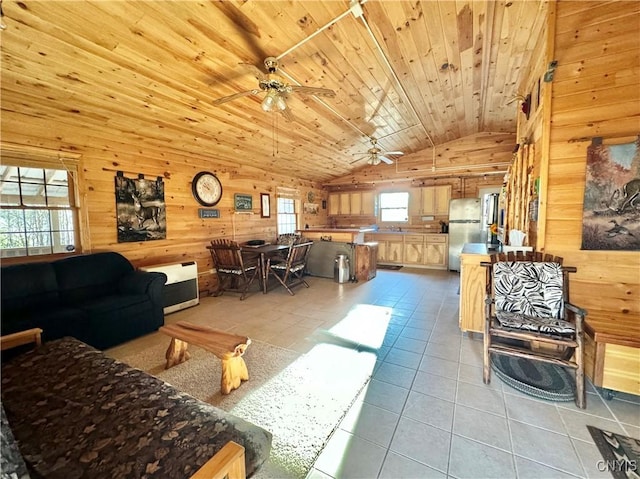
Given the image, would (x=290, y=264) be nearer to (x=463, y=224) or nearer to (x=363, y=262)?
(x=363, y=262)

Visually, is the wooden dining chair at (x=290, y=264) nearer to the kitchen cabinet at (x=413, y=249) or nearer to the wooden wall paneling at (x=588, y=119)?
the kitchen cabinet at (x=413, y=249)

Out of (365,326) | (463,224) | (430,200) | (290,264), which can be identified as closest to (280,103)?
(365,326)

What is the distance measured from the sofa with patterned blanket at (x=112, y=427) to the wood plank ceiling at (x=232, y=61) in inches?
92.8

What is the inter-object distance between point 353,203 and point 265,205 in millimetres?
3045

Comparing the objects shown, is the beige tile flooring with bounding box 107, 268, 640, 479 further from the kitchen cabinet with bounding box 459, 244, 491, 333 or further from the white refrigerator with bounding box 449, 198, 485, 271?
the white refrigerator with bounding box 449, 198, 485, 271

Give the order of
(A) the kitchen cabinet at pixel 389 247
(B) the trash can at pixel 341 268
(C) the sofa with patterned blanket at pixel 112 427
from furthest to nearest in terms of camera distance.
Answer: (A) the kitchen cabinet at pixel 389 247, (B) the trash can at pixel 341 268, (C) the sofa with patterned blanket at pixel 112 427

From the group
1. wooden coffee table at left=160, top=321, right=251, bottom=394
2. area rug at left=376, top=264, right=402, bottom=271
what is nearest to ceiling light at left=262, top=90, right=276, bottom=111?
wooden coffee table at left=160, top=321, right=251, bottom=394

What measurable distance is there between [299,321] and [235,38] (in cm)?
304

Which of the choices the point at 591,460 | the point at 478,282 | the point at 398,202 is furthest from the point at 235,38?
the point at 398,202

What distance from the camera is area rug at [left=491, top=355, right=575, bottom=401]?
6.32 feet

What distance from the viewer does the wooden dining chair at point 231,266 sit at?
4.27m

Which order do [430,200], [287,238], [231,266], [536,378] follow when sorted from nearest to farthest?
1. [536,378]
2. [231,266]
3. [287,238]
4. [430,200]

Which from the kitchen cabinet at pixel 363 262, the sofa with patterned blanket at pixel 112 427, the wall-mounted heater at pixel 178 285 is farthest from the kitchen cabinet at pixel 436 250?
the sofa with patterned blanket at pixel 112 427

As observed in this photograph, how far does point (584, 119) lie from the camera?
87.0 inches
